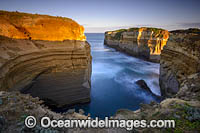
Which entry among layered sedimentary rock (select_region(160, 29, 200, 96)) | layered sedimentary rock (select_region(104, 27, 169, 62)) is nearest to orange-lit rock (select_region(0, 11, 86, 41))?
layered sedimentary rock (select_region(160, 29, 200, 96))

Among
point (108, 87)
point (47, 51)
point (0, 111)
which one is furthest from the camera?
point (108, 87)

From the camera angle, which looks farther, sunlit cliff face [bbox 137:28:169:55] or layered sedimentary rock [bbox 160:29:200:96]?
sunlit cliff face [bbox 137:28:169:55]

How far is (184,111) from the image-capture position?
250cm

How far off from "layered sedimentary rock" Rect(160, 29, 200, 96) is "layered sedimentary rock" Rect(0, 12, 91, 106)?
233 inches

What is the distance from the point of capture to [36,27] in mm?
5082

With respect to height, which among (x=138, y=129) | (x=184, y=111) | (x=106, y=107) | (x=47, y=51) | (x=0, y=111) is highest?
(x=47, y=51)

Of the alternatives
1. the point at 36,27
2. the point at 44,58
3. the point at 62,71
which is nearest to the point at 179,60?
the point at 62,71

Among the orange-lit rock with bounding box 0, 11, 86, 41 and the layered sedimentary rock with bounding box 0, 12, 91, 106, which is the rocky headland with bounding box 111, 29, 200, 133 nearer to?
the layered sedimentary rock with bounding box 0, 12, 91, 106

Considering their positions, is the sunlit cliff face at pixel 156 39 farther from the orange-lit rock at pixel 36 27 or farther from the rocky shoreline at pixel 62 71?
the orange-lit rock at pixel 36 27

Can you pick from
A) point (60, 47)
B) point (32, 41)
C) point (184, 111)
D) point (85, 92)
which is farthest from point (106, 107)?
point (32, 41)

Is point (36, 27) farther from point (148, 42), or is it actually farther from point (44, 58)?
point (148, 42)

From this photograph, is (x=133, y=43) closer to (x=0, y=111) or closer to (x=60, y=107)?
(x=60, y=107)

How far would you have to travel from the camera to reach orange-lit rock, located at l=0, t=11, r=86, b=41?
454cm

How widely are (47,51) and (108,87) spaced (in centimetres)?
772
